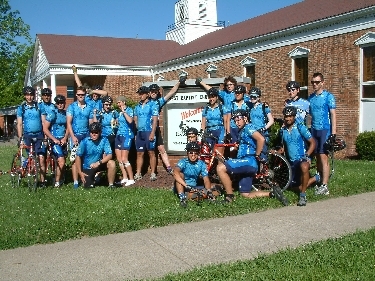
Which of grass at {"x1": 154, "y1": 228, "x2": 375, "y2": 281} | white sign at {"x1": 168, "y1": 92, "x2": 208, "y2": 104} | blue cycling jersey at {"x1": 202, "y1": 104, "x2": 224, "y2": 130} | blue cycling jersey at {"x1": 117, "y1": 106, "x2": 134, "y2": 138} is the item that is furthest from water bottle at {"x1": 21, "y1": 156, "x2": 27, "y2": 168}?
grass at {"x1": 154, "y1": 228, "x2": 375, "y2": 281}

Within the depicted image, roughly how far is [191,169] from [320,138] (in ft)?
7.42

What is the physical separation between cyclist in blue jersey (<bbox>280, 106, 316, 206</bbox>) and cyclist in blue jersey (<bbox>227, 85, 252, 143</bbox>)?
0.91 m

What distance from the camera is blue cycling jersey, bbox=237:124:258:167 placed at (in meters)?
7.70

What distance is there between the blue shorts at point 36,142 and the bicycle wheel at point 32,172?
214 mm

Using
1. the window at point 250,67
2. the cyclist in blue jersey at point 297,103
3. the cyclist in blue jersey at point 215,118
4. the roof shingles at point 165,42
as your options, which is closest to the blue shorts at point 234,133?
the cyclist in blue jersey at point 215,118

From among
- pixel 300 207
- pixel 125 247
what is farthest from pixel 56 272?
pixel 300 207

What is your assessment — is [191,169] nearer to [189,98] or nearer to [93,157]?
[93,157]

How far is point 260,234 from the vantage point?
19.5 ft

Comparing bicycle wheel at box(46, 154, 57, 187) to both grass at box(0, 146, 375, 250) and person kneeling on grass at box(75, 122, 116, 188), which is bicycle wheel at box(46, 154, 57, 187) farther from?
person kneeling on grass at box(75, 122, 116, 188)

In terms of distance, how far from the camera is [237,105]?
8.35 m

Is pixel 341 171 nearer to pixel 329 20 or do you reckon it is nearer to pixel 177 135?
pixel 177 135

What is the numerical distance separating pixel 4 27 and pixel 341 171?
2137 inches

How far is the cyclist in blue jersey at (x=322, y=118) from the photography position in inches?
308

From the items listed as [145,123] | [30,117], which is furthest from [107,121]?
[30,117]
